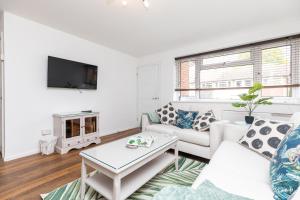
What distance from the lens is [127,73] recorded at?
425cm

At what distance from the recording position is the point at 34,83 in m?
2.50

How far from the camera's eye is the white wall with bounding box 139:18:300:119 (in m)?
2.39

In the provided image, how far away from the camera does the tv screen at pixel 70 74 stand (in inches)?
104

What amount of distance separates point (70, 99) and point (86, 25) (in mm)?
1421

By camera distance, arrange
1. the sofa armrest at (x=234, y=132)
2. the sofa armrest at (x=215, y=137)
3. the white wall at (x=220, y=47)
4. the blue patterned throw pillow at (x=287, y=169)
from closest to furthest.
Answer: the blue patterned throw pillow at (x=287, y=169) → the sofa armrest at (x=234, y=132) → the sofa armrest at (x=215, y=137) → the white wall at (x=220, y=47)

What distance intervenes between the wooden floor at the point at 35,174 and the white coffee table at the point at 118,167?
556 mm

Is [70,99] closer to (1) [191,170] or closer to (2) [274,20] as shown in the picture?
(1) [191,170]

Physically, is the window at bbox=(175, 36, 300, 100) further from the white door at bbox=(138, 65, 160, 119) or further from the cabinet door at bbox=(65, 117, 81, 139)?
the cabinet door at bbox=(65, 117, 81, 139)

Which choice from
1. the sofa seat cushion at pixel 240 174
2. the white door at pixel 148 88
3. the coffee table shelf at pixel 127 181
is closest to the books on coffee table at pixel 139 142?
the coffee table shelf at pixel 127 181

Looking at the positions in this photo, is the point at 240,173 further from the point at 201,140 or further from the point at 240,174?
the point at 201,140

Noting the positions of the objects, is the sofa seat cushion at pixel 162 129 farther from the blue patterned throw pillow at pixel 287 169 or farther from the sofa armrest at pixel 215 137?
the blue patterned throw pillow at pixel 287 169

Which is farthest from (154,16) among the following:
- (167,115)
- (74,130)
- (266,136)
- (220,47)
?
(74,130)

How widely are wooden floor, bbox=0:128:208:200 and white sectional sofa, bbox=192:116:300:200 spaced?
1.04 m

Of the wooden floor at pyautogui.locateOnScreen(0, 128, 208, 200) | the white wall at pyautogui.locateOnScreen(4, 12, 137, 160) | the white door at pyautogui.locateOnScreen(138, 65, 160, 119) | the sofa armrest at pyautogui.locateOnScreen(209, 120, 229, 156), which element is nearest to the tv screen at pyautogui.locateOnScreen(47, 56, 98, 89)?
the white wall at pyautogui.locateOnScreen(4, 12, 137, 160)
